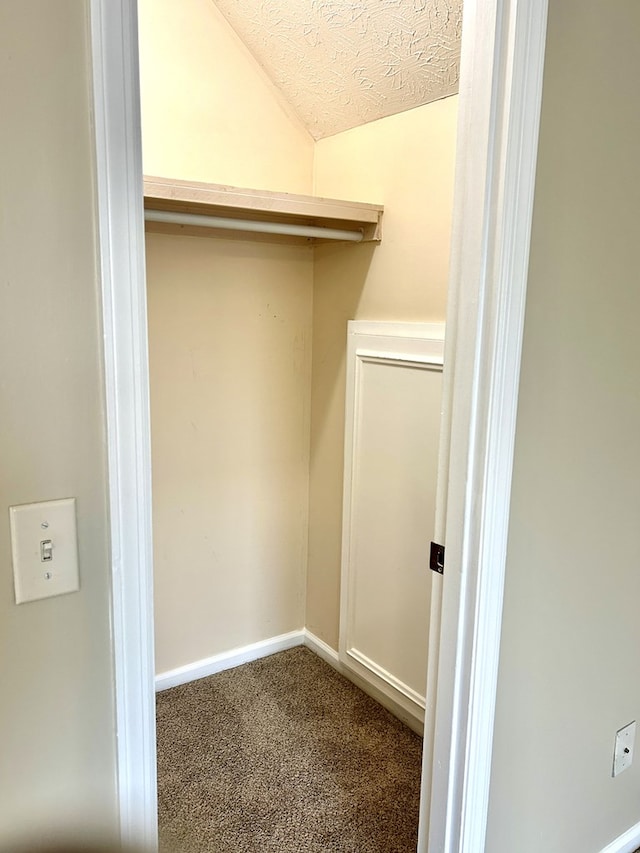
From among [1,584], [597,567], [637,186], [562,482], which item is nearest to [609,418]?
[562,482]

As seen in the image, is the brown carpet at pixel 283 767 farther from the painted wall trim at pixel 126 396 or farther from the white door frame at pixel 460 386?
the painted wall trim at pixel 126 396

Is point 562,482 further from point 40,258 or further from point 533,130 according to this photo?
point 40,258

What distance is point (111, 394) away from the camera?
0.71m

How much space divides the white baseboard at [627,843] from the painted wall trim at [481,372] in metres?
0.64

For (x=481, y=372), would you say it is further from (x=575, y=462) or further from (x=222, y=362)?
(x=222, y=362)

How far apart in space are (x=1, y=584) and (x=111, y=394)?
0.24 m

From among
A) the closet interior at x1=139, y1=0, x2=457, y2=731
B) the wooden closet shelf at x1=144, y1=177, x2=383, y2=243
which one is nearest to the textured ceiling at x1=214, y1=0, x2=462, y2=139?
the closet interior at x1=139, y1=0, x2=457, y2=731

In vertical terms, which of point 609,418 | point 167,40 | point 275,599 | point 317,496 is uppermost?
point 167,40

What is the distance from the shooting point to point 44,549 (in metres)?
0.71

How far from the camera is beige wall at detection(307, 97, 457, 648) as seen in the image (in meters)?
1.93

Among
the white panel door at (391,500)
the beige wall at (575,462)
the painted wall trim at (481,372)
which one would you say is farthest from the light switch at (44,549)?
the white panel door at (391,500)

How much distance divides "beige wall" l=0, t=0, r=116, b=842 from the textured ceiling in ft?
4.16

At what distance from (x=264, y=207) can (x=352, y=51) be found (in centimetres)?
51

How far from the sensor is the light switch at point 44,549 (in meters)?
0.69
